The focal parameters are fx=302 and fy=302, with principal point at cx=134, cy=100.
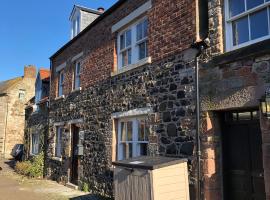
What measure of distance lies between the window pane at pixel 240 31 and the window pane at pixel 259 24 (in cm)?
13

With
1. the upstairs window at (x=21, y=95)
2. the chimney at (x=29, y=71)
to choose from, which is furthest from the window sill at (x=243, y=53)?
the chimney at (x=29, y=71)

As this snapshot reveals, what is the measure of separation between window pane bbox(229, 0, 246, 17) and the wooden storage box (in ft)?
10.2

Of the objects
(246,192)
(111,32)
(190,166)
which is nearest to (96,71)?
(111,32)

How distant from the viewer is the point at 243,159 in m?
5.71

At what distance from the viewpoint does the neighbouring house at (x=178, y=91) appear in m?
5.52

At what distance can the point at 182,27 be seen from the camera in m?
7.05

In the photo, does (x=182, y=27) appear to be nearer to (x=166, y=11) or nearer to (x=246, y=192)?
(x=166, y=11)

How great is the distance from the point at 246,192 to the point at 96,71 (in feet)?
22.7

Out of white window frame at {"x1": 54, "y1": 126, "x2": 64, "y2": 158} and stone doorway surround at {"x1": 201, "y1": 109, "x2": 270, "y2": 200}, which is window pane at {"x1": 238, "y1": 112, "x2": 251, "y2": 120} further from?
white window frame at {"x1": 54, "y1": 126, "x2": 64, "y2": 158}

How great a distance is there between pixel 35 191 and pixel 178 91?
23.5 ft

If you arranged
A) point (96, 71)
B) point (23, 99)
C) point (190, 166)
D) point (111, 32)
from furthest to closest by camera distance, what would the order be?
1. point (23, 99)
2. point (96, 71)
3. point (111, 32)
4. point (190, 166)

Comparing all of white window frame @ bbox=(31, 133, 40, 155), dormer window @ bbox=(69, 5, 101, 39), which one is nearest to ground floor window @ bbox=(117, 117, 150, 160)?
dormer window @ bbox=(69, 5, 101, 39)

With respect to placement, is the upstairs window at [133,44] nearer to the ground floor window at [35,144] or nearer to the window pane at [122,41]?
the window pane at [122,41]

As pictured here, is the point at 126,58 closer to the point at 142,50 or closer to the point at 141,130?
the point at 142,50
